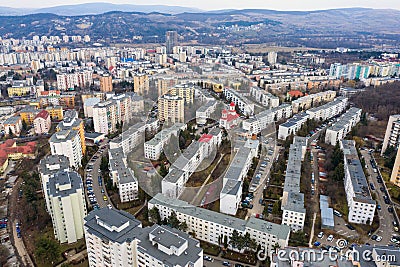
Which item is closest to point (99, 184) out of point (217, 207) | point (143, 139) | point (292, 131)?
point (143, 139)

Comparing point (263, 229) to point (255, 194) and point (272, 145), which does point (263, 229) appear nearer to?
point (255, 194)

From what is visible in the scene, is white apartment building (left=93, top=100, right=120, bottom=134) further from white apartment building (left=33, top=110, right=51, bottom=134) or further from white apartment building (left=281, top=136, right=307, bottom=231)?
white apartment building (left=281, top=136, right=307, bottom=231)

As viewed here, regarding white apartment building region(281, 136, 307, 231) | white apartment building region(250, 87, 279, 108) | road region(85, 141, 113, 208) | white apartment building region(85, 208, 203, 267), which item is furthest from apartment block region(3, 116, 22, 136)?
white apartment building region(281, 136, 307, 231)

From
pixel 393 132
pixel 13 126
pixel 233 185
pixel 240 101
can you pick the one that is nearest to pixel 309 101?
pixel 393 132

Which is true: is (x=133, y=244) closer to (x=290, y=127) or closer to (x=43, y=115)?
(x=290, y=127)

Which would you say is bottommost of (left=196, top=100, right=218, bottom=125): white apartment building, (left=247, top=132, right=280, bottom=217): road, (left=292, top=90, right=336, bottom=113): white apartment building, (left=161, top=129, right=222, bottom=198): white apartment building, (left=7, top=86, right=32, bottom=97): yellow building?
(left=247, top=132, right=280, bottom=217): road
